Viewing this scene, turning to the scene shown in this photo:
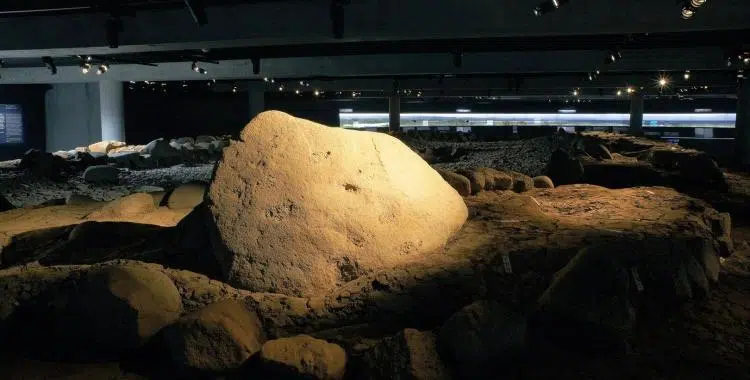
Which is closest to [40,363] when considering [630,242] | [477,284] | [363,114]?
[477,284]

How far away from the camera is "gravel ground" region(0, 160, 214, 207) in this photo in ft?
30.0

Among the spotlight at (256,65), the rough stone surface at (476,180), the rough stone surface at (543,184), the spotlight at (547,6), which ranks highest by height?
the spotlight at (256,65)

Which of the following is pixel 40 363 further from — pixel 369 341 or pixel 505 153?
pixel 505 153

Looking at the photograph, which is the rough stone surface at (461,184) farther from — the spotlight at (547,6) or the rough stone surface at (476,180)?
the spotlight at (547,6)

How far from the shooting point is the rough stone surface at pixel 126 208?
556 cm

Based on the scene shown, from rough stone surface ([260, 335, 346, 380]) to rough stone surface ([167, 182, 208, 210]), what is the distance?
12.3 ft

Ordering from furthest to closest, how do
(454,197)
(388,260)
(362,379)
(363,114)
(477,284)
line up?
(363,114), (454,197), (388,260), (477,284), (362,379)

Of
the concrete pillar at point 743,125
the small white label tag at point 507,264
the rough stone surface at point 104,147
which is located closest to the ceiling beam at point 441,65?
the rough stone surface at point 104,147

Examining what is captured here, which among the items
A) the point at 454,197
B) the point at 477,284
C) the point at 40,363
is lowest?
the point at 40,363

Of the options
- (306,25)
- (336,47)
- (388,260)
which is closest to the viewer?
(388,260)

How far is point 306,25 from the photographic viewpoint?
28.3ft

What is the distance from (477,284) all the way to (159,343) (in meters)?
1.92

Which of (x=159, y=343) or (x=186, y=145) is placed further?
(x=186, y=145)

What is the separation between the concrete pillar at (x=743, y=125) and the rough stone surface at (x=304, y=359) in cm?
1675
